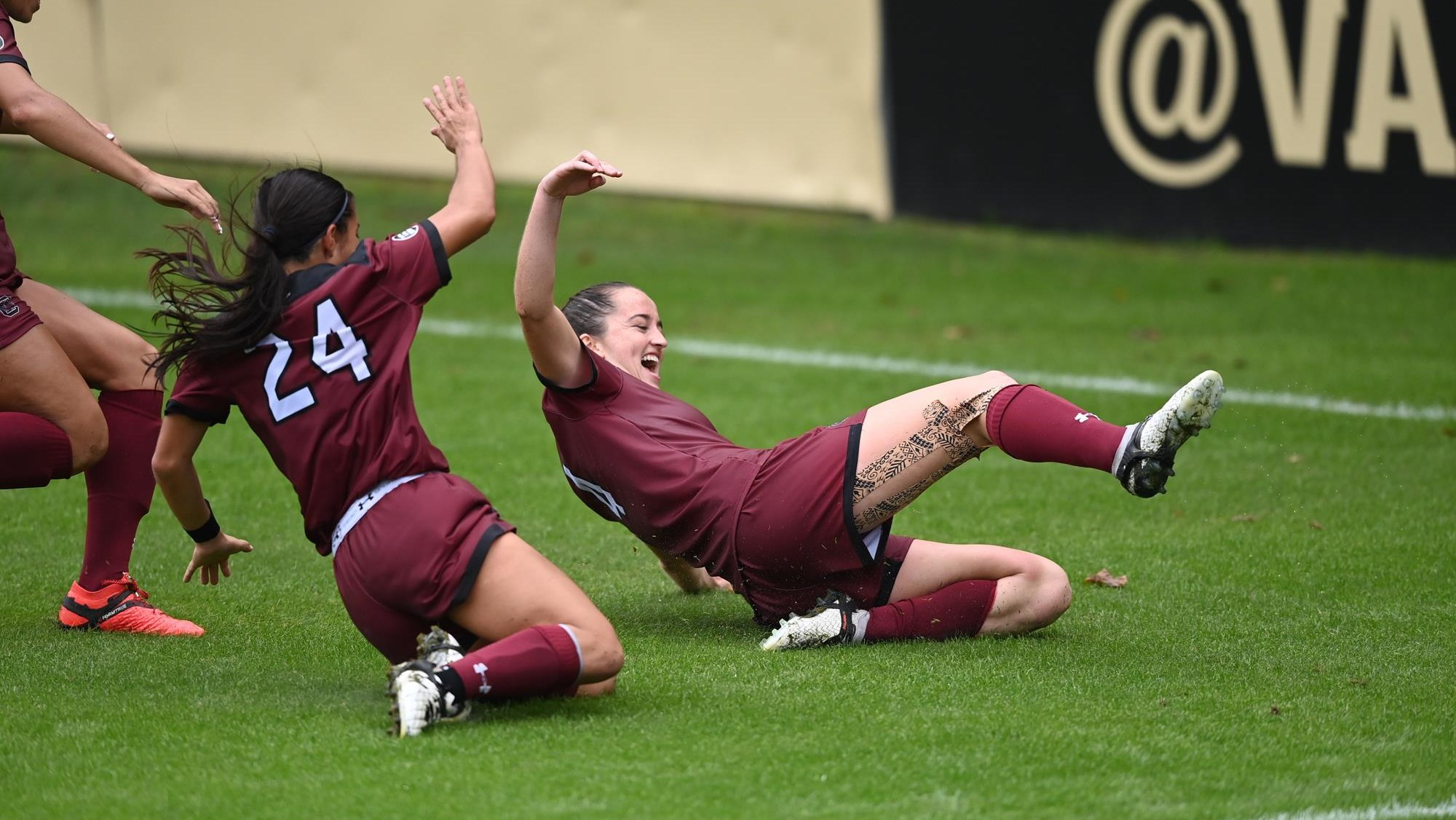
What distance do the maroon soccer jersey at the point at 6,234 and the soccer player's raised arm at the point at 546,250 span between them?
4.88ft

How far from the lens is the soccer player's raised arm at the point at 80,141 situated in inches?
166

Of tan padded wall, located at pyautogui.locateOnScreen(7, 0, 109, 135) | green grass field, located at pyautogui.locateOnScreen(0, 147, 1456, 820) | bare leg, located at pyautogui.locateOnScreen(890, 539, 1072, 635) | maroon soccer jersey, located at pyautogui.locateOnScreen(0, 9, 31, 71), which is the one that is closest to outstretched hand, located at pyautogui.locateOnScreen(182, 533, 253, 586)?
green grass field, located at pyautogui.locateOnScreen(0, 147, 1456, 820)

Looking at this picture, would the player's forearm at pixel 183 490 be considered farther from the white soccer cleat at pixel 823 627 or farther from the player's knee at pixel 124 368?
the white soccer cleat at pixel 823 627

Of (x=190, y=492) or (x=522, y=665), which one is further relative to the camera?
(x=190, y=492)

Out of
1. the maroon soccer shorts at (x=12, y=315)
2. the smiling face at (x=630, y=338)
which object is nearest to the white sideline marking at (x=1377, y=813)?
the smiling face at (x=630, y=338)

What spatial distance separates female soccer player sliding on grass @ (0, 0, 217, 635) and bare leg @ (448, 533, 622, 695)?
1251 mm

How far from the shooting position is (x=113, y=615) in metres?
Answer: 4.67

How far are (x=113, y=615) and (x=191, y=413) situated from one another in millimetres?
1050

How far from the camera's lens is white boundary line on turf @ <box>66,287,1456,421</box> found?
7906 mm

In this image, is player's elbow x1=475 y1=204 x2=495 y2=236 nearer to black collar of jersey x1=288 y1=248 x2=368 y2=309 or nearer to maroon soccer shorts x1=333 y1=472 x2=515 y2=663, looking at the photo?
black collar of jersey x1=288 y1=248 x2=368 y2=309

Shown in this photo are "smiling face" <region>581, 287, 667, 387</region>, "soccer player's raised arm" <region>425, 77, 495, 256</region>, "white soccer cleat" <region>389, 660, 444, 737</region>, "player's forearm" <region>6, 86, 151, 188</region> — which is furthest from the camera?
"smiling face" <region>581, 287, 667, 387</region>

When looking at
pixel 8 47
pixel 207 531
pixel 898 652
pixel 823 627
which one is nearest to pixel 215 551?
pixel 207 531

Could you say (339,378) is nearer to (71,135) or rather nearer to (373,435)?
(373,435)

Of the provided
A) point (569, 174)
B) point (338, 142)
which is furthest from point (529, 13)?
point (569, 174)
